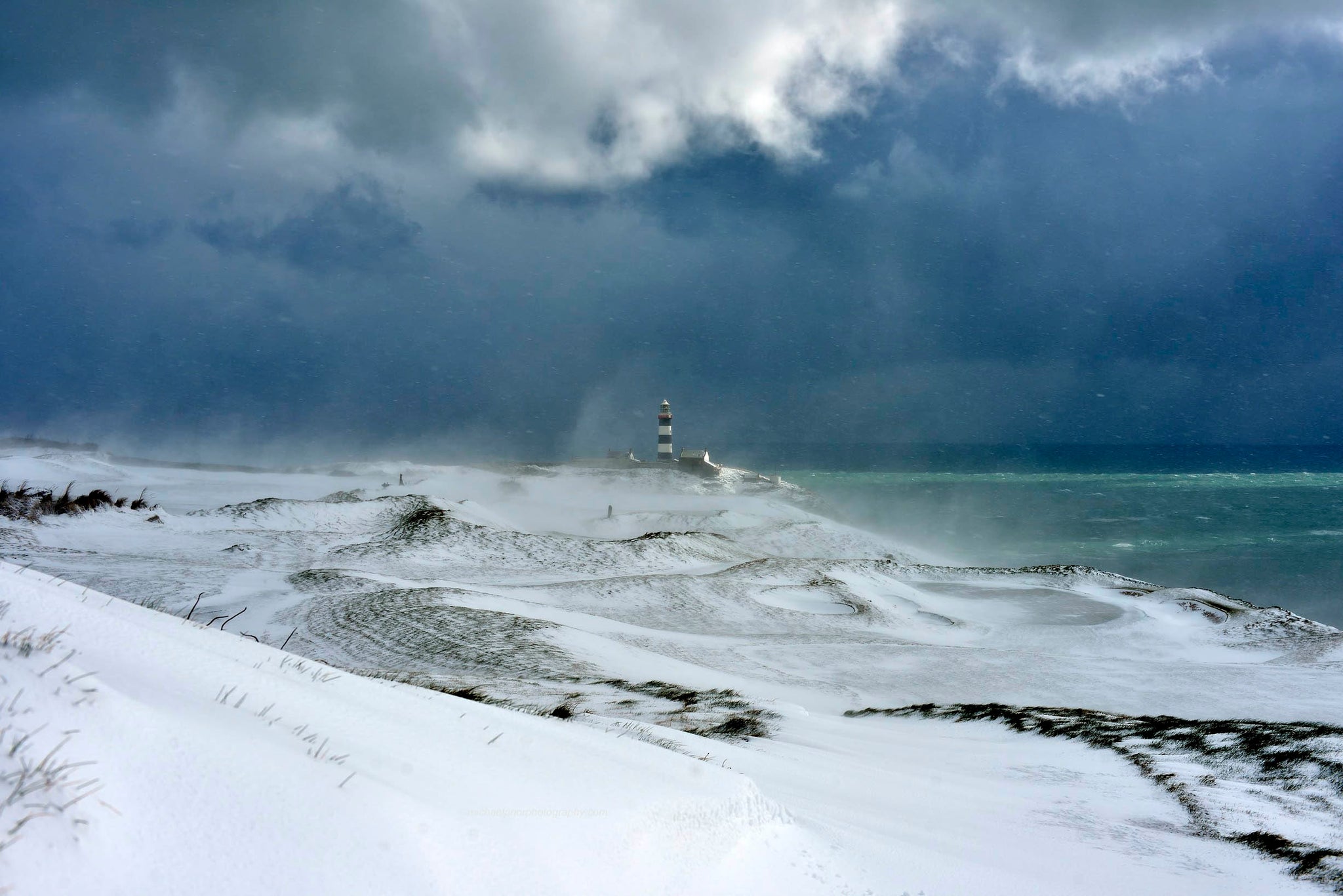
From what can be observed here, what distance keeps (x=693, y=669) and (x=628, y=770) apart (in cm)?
1051

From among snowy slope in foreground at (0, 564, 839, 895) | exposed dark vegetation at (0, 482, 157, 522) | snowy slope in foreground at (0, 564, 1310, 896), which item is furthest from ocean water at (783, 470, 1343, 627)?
exposed dark vegetation at (0, 482, 157, 522)

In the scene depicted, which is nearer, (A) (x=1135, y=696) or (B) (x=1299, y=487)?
(A) (x=1135, y=696)

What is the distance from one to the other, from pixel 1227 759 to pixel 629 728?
22.8 feet

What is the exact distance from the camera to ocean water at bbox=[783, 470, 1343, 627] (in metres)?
43.0

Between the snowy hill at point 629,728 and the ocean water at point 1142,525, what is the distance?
22.9 metres

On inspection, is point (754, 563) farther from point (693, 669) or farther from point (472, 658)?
point (472, 658)

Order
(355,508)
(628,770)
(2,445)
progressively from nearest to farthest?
1. (628,770)
2. (355,508)
3. (2,445)

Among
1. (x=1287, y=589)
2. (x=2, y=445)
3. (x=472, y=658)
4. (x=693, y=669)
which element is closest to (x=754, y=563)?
(x=693, y=669)

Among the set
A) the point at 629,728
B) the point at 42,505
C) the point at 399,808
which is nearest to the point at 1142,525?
the point at 629,728

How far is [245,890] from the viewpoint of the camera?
6.61 feet

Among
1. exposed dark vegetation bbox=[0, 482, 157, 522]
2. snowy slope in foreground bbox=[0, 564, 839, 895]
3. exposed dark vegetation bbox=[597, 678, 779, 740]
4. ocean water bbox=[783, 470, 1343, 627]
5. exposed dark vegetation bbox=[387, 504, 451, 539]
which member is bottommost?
ocean water bbox=[783, 470, 1343, 627]

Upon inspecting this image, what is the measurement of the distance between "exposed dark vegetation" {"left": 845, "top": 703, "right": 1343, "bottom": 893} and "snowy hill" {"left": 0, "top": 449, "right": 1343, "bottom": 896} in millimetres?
54

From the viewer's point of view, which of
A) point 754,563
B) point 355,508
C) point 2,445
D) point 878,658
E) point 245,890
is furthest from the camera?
point 2,445

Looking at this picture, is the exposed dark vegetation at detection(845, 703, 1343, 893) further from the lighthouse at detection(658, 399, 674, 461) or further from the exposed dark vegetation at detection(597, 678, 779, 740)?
the lighthouse at detection(658, 399, 674, 461)
